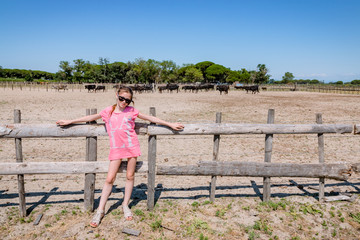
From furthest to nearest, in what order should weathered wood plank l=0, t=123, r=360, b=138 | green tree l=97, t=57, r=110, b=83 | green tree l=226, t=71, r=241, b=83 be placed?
green tree l=226, t=71, r=241, b=83 → green tree l=97, t=57, r=110, b=83 → weathered wood plank l=0, t=123, r=360, b=138

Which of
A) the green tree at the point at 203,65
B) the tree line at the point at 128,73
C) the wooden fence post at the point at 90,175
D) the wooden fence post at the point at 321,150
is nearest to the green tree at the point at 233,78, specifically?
the green tree at the point at 203,65

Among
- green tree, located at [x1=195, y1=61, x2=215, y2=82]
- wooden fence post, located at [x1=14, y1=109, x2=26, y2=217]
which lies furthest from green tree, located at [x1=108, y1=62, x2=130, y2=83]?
wooden fence post, located at [x1=14, y1=109, x2=26, y2=217]

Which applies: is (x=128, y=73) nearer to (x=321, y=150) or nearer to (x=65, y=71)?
(x=65, y=71)

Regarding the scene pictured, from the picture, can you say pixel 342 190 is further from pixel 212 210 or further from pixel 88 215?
pixel 88 215

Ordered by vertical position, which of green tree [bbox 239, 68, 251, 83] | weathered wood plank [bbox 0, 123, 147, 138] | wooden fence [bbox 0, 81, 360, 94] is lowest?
weathered wood plank [bbox 0, 123, 147, 138]

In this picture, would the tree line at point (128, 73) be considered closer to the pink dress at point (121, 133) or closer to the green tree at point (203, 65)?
the green tree at point (203, 65)

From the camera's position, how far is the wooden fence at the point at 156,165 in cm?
379

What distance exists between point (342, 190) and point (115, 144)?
504 cm

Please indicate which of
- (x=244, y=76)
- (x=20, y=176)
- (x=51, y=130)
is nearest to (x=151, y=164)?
(x=51, y=130)

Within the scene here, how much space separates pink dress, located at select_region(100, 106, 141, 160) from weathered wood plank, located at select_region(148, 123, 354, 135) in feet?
1.24

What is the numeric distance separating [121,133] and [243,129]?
2161 millimetres

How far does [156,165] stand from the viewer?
4199 mm

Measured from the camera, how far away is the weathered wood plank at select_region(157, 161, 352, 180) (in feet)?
13.7

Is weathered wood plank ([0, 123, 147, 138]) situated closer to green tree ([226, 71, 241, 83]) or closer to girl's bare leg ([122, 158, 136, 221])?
girl's bare leg ([122, 158, 136, 221])
